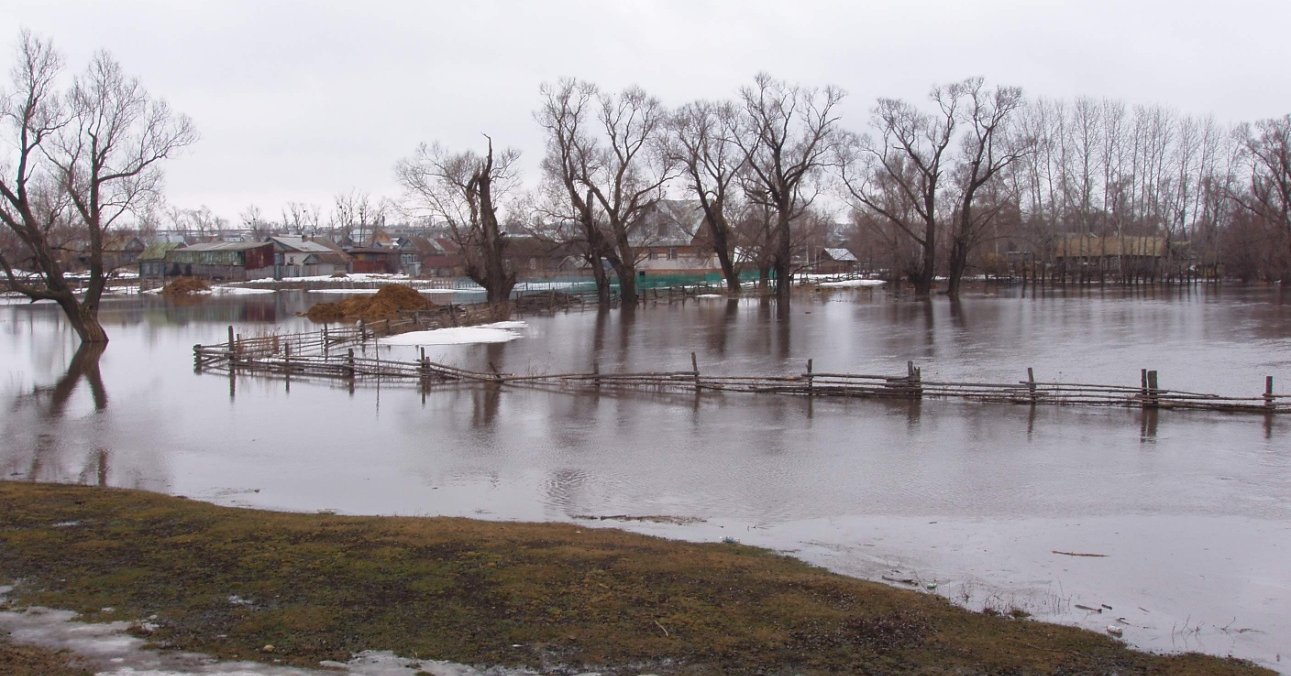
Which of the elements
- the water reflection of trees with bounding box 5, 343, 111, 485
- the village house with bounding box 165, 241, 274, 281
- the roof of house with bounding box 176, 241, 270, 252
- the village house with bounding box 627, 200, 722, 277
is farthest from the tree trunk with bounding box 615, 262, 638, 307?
the roof of house with bounding box 176, 241, 270, 252

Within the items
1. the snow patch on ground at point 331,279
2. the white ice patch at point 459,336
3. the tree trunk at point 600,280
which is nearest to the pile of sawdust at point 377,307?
the white ice patch at point 459,336

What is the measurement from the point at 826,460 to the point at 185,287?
88006mm

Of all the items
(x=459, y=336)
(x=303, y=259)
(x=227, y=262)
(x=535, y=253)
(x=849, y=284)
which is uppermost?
(x=303, y=259)

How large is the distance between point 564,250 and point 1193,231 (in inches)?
2959

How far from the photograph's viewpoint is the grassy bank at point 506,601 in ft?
27.7

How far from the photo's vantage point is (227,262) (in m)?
117

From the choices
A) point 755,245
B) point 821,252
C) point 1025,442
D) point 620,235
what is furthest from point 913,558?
point 821,252

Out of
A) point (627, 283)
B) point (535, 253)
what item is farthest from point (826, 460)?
point (535, 253)

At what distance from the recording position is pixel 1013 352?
113 feet

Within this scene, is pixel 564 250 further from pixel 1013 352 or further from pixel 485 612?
pixel 485 612

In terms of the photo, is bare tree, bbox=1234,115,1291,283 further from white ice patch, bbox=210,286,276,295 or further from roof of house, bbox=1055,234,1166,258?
white ice patch, bbox=210,286,276,295

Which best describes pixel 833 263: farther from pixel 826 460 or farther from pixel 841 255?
pixel 826 460

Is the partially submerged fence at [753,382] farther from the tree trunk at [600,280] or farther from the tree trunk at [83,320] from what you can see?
the tree trunk at [600,280]

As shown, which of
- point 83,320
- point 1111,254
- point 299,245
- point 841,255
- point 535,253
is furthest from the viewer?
point 841,255
